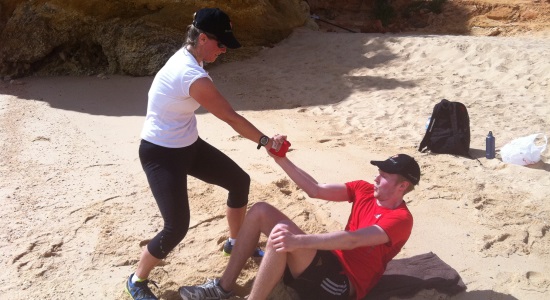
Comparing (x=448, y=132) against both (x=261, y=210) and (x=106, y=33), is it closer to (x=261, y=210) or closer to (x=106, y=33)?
(x=261, y=210)

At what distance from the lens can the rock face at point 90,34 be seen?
34.9 ft

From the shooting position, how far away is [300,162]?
6637 millimetres

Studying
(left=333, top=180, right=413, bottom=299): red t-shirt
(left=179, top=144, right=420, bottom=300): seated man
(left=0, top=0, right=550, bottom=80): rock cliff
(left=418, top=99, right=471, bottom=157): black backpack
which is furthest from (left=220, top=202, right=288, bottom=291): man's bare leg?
(left=0, top=0, right=550, bottom=80): rock cliff

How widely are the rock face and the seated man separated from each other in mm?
6878

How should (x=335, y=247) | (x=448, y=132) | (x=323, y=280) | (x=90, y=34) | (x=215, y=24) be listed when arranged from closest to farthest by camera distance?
(x=335, y=247)
(x=323, y=280)
(x=215, y=24)
(x=448, y=132)
(x=90, y=34)

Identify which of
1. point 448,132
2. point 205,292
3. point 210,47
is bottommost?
point 448,132

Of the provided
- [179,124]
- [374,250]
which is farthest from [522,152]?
[179,124]

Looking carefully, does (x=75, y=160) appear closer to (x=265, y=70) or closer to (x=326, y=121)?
(x=326, y=121)

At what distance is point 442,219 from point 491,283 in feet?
3.35

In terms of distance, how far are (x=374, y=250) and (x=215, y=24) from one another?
5.08 feet

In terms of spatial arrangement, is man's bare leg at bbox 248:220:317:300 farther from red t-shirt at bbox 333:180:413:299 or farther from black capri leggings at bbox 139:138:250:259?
black capri leggings at bbox 139:138:250:259

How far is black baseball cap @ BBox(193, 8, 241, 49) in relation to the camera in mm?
3816

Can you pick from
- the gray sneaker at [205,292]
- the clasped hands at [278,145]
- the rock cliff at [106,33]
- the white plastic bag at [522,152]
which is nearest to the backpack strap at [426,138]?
the white plastic bag at [522,152]

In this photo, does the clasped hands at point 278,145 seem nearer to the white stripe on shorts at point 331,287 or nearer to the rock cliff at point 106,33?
the white stripe on shorts at point 331,287
